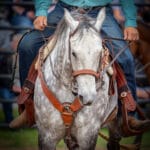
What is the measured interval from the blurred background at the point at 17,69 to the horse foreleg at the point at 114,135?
5.08 ft

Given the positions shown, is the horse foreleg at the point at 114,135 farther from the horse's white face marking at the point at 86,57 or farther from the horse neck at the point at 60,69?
the horse's white face marking at the point at 86,57

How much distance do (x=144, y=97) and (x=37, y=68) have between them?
404 centimetres

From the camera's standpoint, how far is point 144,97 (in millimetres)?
10180

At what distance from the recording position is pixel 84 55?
5688mm

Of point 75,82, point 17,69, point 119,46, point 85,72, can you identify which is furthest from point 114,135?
point 17,69

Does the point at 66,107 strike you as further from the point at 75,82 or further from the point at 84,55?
the point at 84,55

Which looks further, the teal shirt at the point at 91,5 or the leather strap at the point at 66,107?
the teal shirt at the point at 91,5

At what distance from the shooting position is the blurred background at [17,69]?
A: 31.0ft

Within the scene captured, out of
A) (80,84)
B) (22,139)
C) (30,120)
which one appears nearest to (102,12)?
(80,84)

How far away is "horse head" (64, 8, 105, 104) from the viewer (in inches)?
220

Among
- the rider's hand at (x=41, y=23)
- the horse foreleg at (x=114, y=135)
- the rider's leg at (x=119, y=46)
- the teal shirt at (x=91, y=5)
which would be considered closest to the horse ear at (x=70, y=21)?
the rider's hand at (x=41, y=23)

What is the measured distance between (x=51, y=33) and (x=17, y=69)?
3107mm

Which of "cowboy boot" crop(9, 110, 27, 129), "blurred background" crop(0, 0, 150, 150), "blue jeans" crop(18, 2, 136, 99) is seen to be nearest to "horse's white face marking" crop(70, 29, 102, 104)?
"blue jeans" crop(18, 2, 136, 99)

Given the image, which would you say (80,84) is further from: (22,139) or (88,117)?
(22,139)
